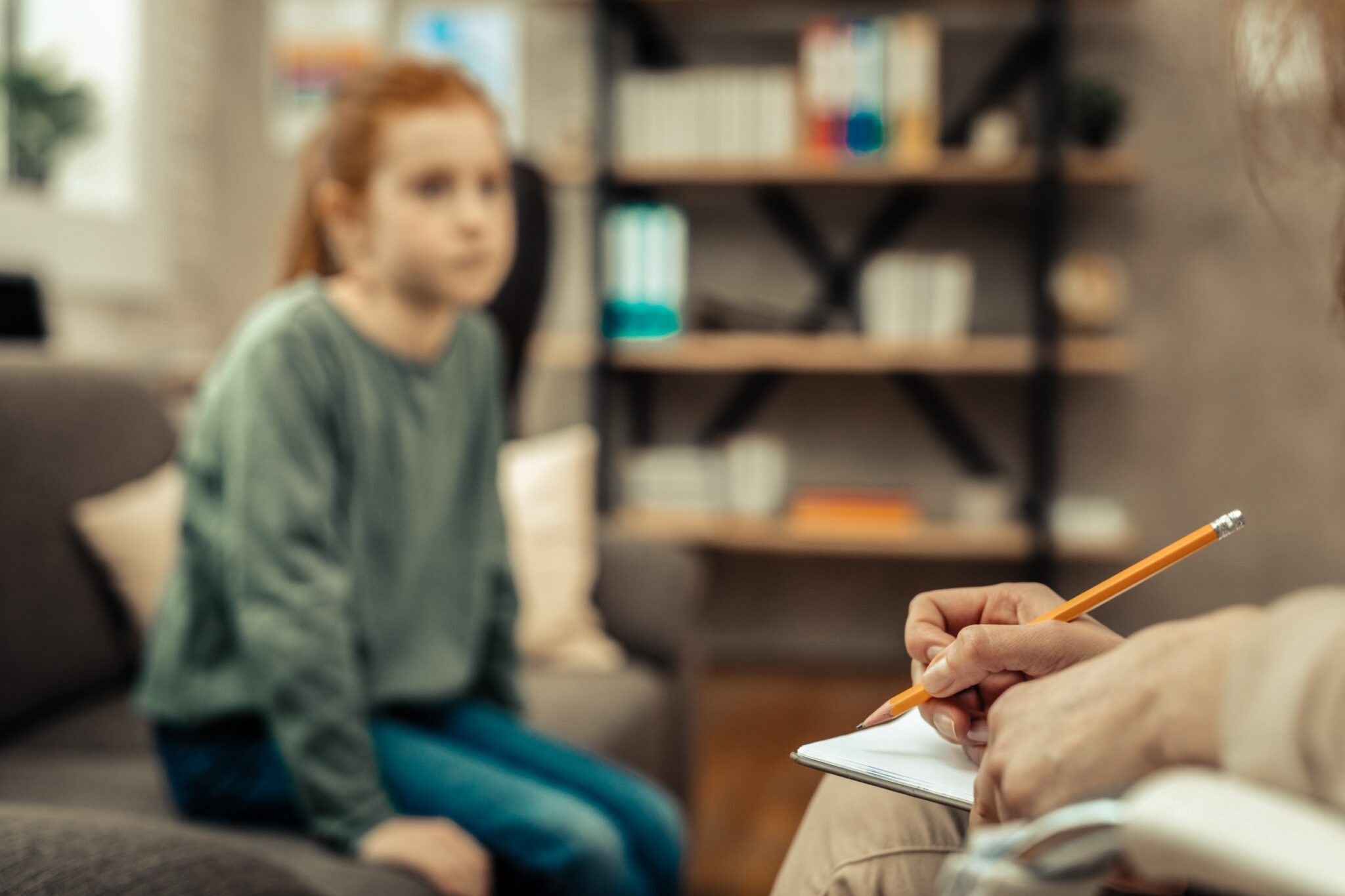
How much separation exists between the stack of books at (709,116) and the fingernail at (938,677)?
271cm

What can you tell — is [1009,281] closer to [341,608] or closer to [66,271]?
[66,271]

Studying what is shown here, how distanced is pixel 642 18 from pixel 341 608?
254cm

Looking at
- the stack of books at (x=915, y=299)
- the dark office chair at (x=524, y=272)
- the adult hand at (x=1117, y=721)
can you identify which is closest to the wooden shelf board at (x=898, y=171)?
the stack of books at (x=915, y=299)

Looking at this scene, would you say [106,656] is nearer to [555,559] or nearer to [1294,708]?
Result: [555,559]

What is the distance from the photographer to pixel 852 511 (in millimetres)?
3104

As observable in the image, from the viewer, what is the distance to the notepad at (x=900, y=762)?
0.48 meters

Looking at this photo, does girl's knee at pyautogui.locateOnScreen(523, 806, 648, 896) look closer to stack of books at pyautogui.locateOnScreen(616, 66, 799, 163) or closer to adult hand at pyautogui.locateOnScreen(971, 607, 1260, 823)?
adult hand at pyautogui.locateOnScreen(971, 607, 1260, 823)

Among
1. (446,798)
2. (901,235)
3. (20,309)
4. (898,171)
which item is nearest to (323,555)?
(446,798)

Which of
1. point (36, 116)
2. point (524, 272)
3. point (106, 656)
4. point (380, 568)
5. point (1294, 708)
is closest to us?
point (1294, 708)

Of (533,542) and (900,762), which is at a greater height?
(900,762)

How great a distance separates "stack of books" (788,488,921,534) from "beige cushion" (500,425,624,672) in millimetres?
1251

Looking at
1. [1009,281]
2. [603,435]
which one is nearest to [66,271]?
[603,435]

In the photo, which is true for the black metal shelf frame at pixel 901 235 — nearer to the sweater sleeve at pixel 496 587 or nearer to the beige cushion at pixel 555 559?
the beige cushion at pixel 555 559

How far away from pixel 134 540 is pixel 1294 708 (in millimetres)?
1350
